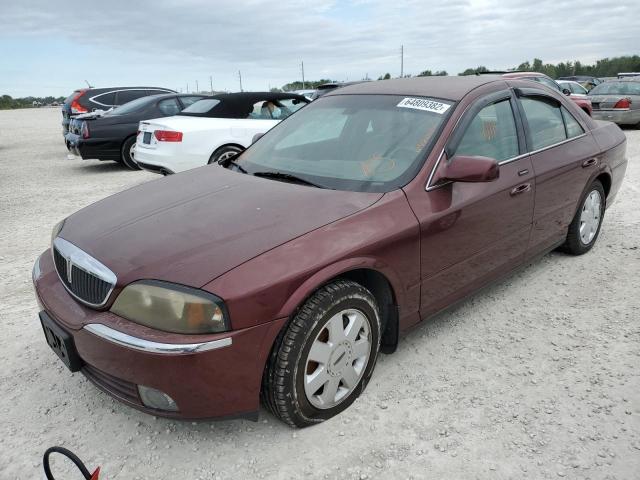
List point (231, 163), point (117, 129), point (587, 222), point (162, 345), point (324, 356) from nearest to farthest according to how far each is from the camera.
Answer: point (162, 345) < point (324, 356) < point (231, 163) < point (587, 222) < point (117, 129)

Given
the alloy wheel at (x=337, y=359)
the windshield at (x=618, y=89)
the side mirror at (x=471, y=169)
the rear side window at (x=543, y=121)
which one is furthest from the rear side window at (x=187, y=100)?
the windshield at (x=618, y=89)

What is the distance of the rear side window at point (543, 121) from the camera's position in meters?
3.52

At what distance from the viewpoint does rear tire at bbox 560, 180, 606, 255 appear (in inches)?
163

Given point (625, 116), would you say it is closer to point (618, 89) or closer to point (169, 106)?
point (618, 89)

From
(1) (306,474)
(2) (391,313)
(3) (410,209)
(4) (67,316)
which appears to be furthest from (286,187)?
(1) (306,474)

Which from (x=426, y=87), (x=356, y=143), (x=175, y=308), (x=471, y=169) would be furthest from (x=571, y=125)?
(x=175, y=308)

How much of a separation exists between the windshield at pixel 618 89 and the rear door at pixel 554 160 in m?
10.9

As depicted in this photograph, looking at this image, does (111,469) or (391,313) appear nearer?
(111,469)

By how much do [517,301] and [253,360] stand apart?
2304 mm

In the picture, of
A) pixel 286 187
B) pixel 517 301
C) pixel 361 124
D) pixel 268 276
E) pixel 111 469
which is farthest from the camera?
pixel 517 301

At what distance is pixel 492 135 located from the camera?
10.5 ft

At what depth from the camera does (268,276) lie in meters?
2.06

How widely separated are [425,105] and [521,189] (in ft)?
2.76

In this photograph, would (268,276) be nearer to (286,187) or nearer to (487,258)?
(286,187)
